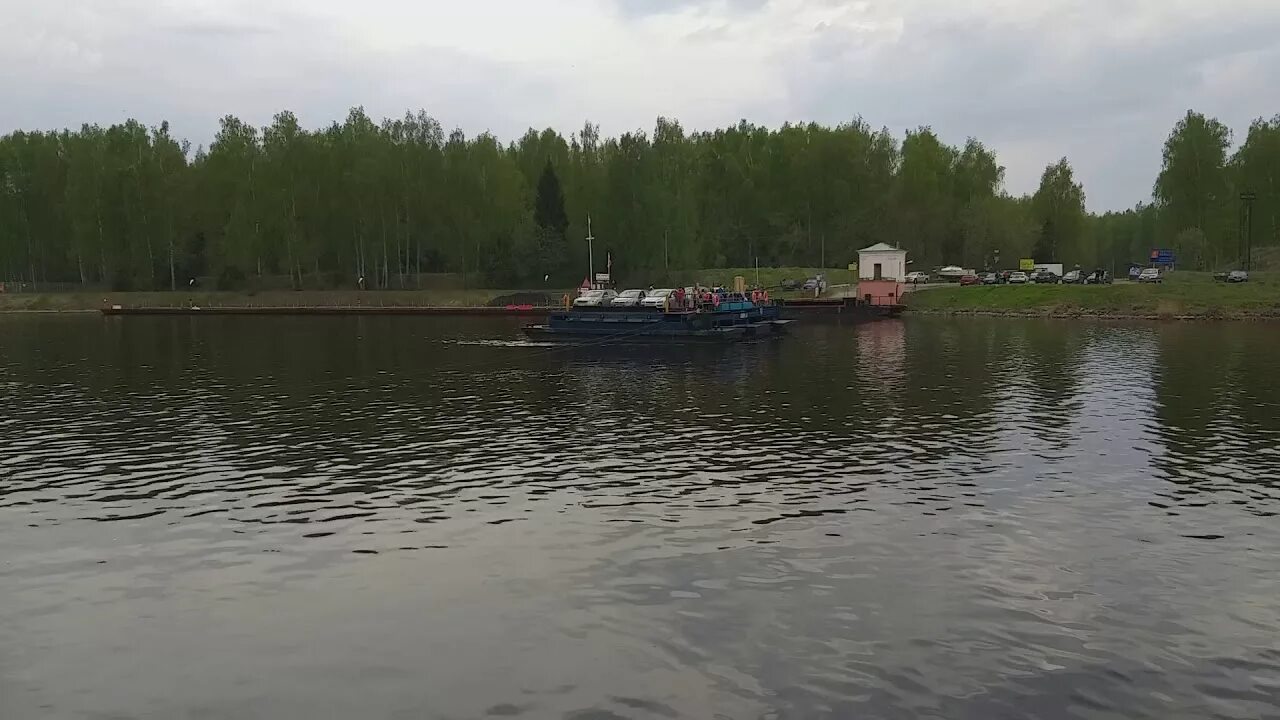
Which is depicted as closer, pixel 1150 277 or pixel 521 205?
pixel 1150 277

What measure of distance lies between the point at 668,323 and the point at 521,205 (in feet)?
245

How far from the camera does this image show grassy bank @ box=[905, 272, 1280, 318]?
95.3 metres

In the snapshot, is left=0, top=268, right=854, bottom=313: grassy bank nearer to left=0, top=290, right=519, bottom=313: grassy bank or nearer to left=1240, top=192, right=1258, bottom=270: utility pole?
left=0, top=290, right=519, bottom=313: grassy bank

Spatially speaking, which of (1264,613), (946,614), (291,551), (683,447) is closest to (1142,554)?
(1264,613)

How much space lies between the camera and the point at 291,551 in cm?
2014

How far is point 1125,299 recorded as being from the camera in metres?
102

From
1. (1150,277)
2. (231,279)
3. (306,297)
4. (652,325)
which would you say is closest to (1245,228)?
(1150,277)

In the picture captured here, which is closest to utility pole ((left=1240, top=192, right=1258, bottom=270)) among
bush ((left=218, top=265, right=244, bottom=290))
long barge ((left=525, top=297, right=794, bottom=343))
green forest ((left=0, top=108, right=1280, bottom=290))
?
green forest ((left=0, top=108, right=1280, bottom=290))

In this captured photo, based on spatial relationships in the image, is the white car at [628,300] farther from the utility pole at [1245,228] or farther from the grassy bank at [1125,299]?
the utility pole at [1245,228]

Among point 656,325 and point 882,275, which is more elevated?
point 882,275

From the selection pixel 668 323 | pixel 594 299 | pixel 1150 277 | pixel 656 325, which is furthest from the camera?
pixel 1150 277

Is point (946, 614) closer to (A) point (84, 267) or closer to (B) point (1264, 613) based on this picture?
(B) point (1264, 613)

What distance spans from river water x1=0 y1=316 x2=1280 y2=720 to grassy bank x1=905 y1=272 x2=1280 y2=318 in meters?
63.6

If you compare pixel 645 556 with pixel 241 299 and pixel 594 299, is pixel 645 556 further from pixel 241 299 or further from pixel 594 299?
pixel 241 299
